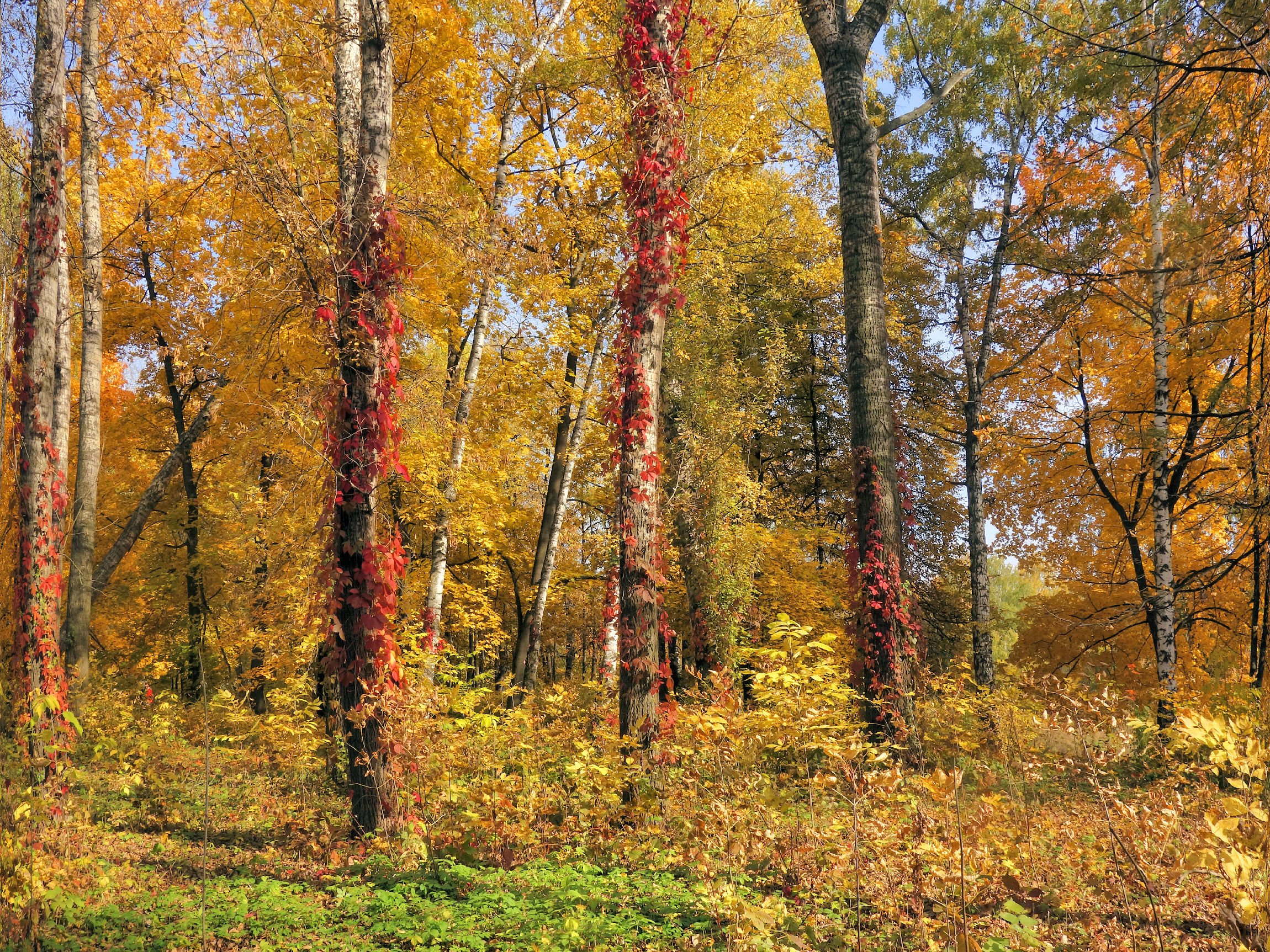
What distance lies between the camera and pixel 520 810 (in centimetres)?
499

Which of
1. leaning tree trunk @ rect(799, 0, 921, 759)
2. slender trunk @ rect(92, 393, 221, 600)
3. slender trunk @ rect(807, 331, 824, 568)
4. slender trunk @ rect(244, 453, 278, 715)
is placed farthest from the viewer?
slender trunk @ rect(807, 331, 824, 568)

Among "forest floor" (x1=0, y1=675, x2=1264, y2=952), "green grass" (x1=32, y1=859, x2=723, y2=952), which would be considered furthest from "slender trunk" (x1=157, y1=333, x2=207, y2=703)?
"green grass" (x1=32, y1=859, x2=723, y2=952)

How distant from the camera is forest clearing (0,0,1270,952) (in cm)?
381

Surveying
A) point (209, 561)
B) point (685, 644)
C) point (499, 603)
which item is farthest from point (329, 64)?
point (499, 603)

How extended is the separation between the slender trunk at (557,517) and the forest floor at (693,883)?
7560 mm

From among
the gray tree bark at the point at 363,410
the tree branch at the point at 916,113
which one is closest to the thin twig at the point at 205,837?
the gray tree bark at the point at 363,410

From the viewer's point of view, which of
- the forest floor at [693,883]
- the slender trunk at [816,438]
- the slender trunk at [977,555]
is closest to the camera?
the forest floor at [693,883]

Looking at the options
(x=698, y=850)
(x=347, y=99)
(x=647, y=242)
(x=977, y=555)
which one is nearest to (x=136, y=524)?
(x=347, y=99)

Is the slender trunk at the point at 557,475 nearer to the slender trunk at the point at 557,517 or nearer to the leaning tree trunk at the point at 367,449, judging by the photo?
the slender trunk at the point at 557,517

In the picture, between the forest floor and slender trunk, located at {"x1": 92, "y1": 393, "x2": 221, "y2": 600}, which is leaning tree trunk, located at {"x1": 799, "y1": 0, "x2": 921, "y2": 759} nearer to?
the forest floor

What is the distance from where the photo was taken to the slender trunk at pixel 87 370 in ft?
29.2

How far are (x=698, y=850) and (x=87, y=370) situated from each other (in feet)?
32.4

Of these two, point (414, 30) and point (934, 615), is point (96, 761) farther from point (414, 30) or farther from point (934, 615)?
point (934, 615)

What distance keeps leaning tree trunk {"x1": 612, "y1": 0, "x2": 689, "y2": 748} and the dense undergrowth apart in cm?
72
